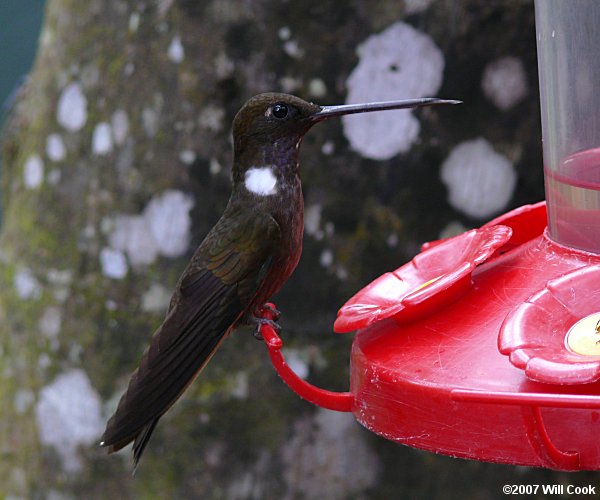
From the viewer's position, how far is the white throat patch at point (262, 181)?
275 centimetres

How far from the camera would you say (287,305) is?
3.27 meters

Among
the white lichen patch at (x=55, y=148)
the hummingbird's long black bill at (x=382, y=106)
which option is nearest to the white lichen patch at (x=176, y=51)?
the white lichen patch at (x=55, y=148)

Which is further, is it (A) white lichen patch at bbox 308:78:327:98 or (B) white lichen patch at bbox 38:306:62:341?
(B) white lichen patch at bbox 38:306:62:341

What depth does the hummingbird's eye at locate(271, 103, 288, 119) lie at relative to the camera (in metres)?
2.66

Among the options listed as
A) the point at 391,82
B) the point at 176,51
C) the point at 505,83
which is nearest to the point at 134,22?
the point at 176,51

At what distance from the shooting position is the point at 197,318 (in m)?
2.53

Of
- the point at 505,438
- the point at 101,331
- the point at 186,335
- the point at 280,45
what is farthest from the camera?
the point at 101,331

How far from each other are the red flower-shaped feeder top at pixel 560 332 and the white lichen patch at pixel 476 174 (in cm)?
138

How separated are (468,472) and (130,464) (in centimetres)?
116

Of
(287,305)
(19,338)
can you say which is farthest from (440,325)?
(19,338)

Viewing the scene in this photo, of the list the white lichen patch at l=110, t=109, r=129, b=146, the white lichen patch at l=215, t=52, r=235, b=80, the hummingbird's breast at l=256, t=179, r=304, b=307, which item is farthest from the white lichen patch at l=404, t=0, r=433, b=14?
the white lichen patch at l=110, t=109, r=129, b=146

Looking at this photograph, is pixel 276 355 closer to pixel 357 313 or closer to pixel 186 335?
pixel 357 313

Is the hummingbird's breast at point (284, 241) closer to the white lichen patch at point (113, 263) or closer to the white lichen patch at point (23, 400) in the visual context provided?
the white lichen patch at point (113, 263)

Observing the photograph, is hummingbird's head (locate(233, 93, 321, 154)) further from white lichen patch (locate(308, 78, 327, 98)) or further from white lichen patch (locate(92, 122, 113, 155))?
white lichen patch (locate(92, 122, 113, 155))
